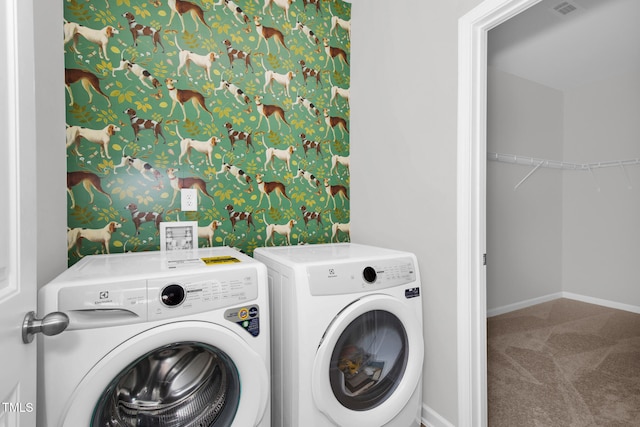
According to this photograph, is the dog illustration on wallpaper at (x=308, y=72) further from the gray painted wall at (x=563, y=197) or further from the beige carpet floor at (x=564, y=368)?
the beige carpet floor at (x=564, y=368)

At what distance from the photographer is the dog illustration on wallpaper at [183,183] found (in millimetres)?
1670

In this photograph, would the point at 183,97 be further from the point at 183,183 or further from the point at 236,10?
the point at 236,10

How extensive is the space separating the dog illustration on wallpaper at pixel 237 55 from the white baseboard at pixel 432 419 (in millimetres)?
2099

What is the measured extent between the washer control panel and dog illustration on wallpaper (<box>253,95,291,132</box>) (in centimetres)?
110

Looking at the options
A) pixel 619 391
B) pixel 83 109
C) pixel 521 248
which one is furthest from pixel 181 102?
pixel 521 248

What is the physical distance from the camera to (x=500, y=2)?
4.06 ft

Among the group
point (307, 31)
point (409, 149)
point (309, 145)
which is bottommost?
point (409, 149)

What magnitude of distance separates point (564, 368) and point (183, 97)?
293 centimetres

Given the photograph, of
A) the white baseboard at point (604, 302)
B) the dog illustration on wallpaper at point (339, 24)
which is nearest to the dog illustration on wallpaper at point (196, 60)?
the dog illustration on wallpaper at point (339, 24)

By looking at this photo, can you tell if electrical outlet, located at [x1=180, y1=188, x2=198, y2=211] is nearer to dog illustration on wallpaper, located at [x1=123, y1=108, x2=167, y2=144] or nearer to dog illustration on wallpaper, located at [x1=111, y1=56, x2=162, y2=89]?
dog illustration on wallpaper, located at [x1=123, y1=108, x2=167, y2=144]

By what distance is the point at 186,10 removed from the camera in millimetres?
1692

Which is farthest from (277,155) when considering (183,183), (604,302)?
(604,302)

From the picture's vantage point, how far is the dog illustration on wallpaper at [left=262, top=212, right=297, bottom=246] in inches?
75.7

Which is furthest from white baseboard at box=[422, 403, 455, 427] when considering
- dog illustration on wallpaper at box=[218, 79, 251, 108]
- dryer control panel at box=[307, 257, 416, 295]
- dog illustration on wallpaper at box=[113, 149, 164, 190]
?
dog illustration on wallpaper at box=[218, 79, 251, 108]
